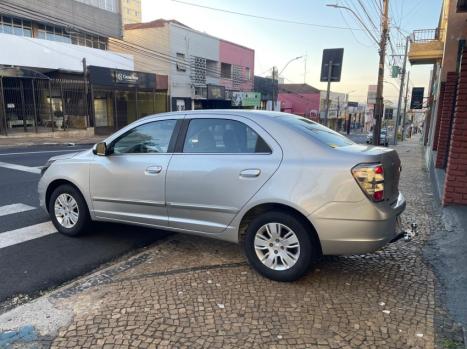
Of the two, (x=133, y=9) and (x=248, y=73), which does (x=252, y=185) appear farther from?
(x=133, y=9)

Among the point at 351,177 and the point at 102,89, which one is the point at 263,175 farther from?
the point at 102,89

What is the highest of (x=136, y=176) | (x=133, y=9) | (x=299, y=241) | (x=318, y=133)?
(x=133, y=9)

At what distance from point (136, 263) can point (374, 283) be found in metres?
2.48

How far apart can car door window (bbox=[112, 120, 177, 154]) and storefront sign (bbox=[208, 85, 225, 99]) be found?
30852mm

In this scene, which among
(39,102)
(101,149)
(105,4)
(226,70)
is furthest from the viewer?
(226,70)

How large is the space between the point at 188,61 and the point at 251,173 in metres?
31.3

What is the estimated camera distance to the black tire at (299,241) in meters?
3.62

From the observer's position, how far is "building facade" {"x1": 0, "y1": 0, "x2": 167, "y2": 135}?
2166 cm

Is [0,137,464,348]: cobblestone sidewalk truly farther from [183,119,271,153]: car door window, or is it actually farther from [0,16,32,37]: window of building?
[0,16,32,37]: window of building

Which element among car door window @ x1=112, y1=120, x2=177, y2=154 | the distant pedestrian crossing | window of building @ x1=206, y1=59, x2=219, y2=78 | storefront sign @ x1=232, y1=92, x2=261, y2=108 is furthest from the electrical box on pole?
storefront sign @ x1=232, y1=92, x2=261, y2=108

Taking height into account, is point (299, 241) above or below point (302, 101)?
below

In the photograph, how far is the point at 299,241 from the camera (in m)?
3.65

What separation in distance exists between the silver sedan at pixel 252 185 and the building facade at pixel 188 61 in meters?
24.9

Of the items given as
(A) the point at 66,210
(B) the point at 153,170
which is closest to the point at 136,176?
(B) the point at 153,170
